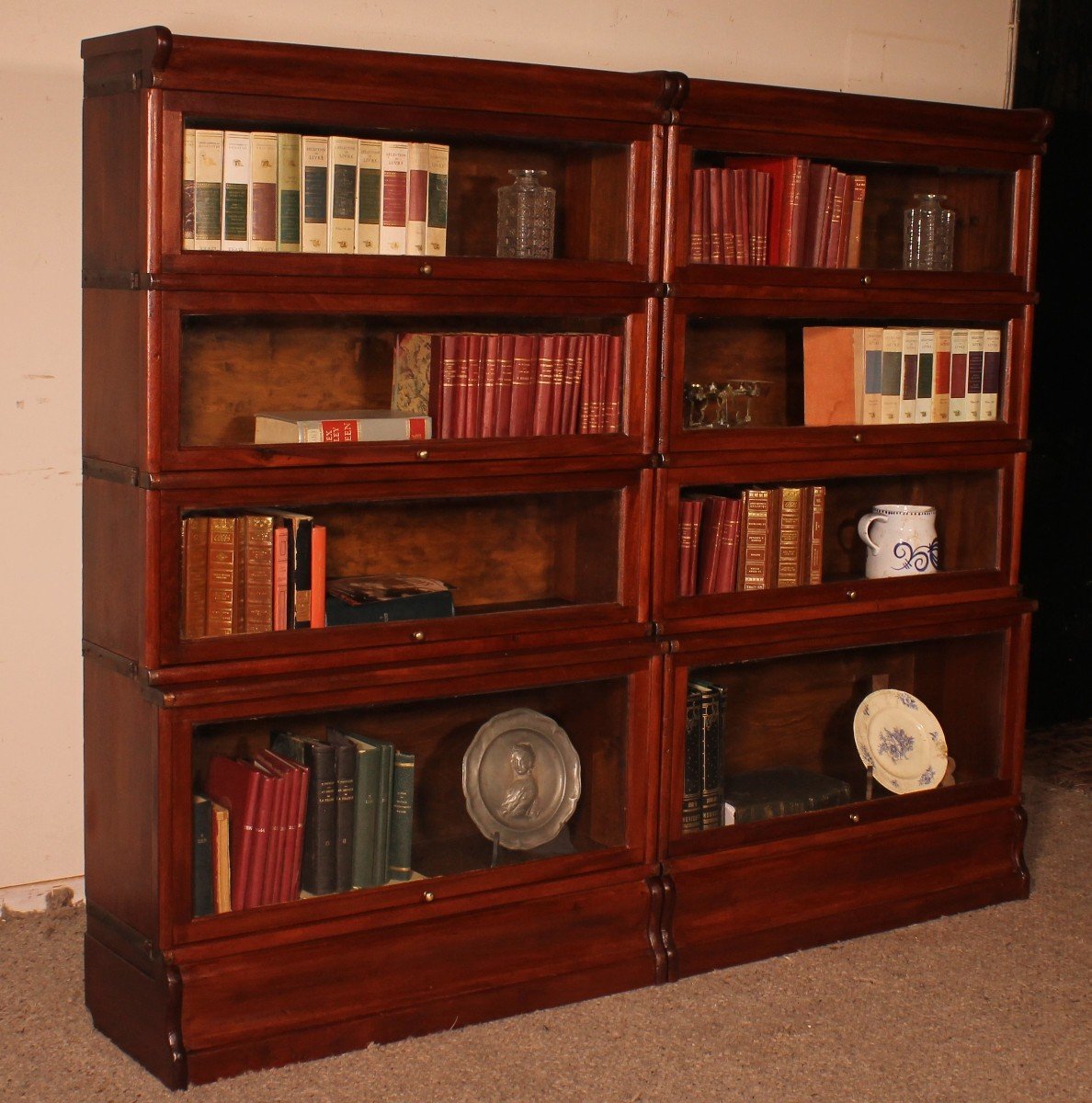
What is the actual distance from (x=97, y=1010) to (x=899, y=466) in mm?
1965

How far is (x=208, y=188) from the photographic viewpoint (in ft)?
8.31

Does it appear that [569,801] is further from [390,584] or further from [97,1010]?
[97,1010]

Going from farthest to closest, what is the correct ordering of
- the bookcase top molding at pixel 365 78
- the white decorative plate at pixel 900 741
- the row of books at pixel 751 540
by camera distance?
1. the white decorative plate at pixel 900 741
2. the row of books at pixel 751 540
3. the bookcase top molding at pixel 365 78

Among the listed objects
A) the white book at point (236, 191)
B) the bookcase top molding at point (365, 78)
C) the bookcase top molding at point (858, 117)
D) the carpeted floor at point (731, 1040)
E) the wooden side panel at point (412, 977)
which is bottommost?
the carpeted floor at point (731, 1040)

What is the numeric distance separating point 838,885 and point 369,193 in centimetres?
177

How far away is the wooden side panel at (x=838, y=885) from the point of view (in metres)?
3.15

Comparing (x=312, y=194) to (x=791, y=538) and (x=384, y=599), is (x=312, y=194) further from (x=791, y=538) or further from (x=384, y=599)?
(x=791, y=538)

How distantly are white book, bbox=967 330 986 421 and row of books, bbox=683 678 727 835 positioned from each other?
877mm

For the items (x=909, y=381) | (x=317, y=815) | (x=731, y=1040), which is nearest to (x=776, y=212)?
(x=909, y=381)

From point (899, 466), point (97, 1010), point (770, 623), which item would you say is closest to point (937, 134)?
point (899, 466)

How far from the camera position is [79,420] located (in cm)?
307

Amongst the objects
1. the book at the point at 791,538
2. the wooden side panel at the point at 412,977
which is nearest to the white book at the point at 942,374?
the book at the point at 791,538

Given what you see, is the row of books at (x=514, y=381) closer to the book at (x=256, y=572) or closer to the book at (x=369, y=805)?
the book at (x=256, y=572)

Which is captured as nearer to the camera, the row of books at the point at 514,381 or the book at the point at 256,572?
the book at the point at 256,572
